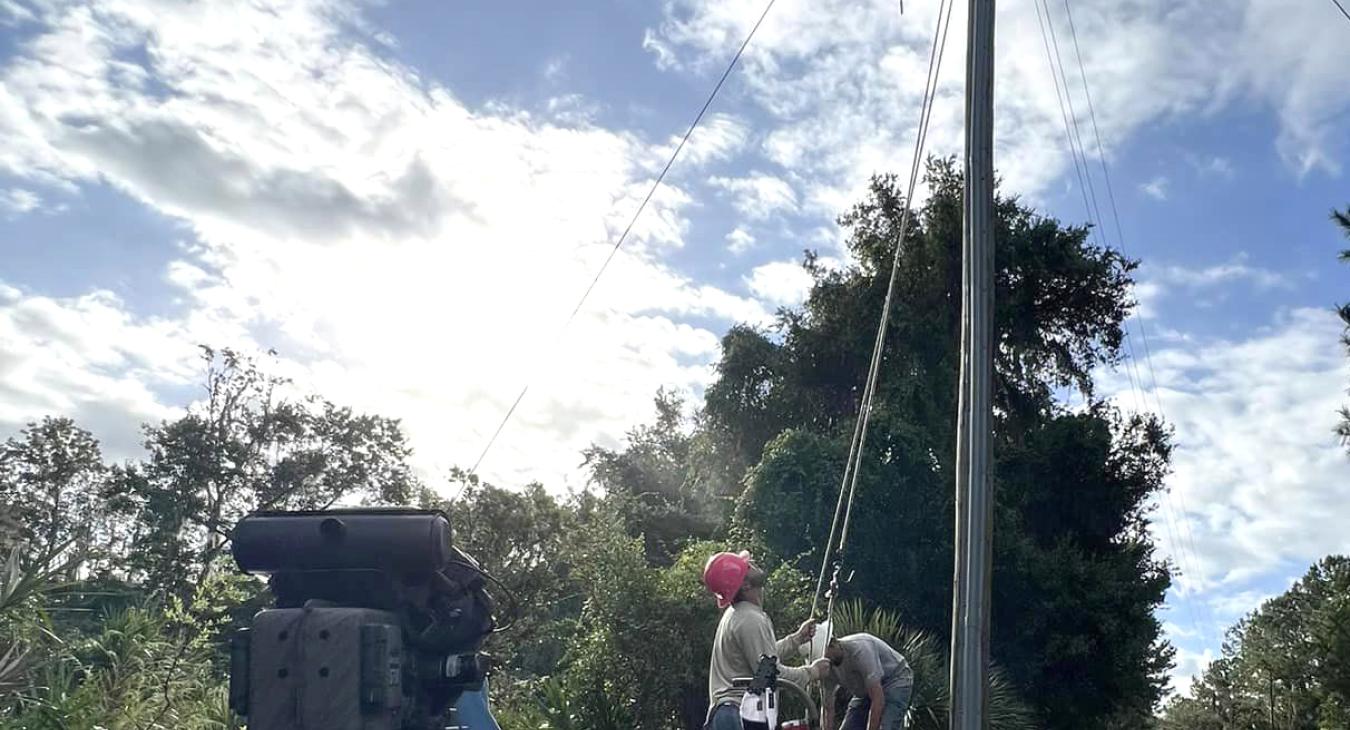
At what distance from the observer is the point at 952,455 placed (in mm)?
25109

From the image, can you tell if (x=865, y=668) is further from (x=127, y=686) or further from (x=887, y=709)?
(x=127, y=686)

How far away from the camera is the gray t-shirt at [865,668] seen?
22.6 ft

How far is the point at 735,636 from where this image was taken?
5.52 metres

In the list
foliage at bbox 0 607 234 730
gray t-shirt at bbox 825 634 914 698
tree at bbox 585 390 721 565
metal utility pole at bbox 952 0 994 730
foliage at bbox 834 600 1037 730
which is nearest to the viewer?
foliage at bbox 0 607 234 730

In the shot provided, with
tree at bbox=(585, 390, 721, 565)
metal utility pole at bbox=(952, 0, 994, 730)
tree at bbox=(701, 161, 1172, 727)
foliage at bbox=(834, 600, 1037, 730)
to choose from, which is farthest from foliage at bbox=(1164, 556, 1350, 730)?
metal utility pole at bbox=(952, 0, 994, 730)

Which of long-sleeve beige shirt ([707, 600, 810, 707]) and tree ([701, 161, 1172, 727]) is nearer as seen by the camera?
long-sleeve beige shirt ([707, 600, 810, 707])

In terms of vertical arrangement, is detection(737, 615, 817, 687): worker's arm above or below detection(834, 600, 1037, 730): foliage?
above

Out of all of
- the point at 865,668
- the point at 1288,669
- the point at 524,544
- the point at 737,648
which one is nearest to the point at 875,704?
the point at 865,668

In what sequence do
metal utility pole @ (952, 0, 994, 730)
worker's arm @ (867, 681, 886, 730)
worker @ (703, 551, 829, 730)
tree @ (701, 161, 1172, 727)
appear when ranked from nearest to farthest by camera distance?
worker @ (703, 551, 829, 730) < worker's arm @ (867, 681, 886, 730) < metal utility pole @ (952, 0, 994, 730) < tree @ (701, 161, 1172, 727)

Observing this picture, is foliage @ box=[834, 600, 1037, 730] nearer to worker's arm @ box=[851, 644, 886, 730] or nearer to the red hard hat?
worker's arm @ box=[851, 644, 886, 730]

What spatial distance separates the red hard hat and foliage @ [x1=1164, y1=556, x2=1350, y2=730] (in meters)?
31.6

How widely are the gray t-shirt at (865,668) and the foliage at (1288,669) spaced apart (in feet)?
96.8

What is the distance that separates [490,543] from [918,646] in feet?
56.1

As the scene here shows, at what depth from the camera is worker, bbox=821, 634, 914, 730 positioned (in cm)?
672
